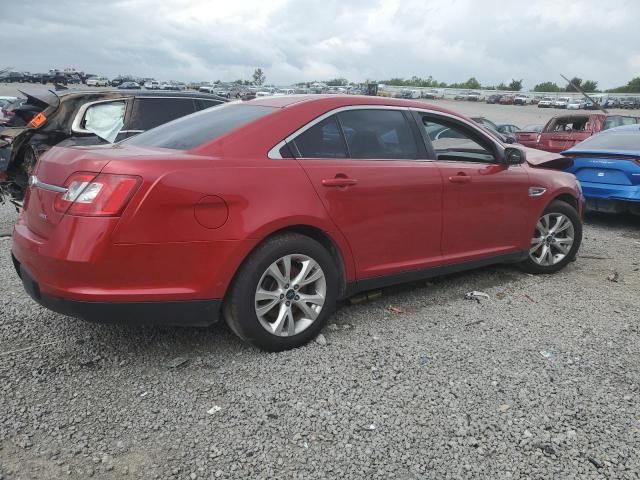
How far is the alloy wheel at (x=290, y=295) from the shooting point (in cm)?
335

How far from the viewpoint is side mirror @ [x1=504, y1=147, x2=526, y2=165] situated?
15.6 feet

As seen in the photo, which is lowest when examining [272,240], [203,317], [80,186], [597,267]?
[597,267]

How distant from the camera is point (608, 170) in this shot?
764 cm

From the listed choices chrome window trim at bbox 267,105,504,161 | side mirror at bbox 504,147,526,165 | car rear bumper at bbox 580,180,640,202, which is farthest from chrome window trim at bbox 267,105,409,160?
car rear bumper at bbox 580,180,640,202

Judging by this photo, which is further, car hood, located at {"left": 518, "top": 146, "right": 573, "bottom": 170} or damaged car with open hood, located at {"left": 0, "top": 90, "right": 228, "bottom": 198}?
damaged car with open hood, located at {"left": 0, "top": 90, "right": 228, "bottom": 198}

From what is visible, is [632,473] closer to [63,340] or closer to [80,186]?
[80,186]

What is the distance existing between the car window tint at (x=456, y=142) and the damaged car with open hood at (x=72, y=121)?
3.89 meters

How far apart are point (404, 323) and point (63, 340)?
2.30m

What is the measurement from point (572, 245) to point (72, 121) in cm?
555

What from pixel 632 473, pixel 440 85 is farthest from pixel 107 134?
pixel 440 85

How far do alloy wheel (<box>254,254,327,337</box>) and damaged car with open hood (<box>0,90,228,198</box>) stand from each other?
393cm

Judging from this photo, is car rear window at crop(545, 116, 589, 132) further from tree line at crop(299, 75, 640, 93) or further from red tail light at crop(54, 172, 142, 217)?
tree line at crop(299, 75, 640, 93)

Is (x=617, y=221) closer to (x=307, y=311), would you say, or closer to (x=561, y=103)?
(x=307, y=311)

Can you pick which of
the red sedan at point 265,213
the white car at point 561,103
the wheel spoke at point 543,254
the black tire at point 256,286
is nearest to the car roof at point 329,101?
the red sedan at point 265,213
